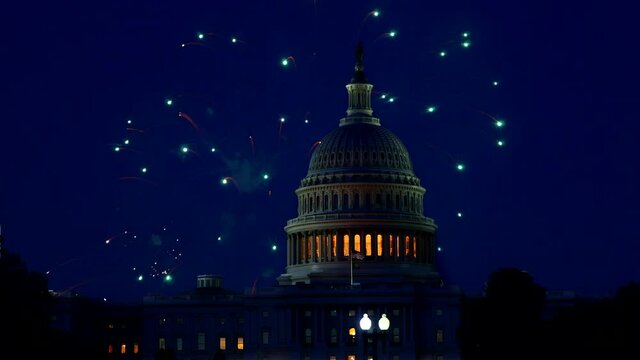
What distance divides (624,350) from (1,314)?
48068 mm

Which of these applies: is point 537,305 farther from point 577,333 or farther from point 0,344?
point 0,344

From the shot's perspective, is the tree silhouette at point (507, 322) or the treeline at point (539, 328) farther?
the tree silhouette at point (507, 322)

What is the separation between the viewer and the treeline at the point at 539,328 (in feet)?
565

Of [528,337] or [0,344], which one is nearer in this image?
[0,344]

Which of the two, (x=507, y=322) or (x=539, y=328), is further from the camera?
(x=507, y=322)

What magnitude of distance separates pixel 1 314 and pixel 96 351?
25842mm

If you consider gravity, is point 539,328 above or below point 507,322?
below

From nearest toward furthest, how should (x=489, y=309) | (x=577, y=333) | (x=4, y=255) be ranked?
(x=4, y=255)
(x=577, y=333)
(x=489, y=309)

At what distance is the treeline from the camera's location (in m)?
172

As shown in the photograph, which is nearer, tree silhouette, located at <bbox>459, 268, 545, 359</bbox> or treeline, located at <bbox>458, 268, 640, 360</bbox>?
treeline, located at <bbox>458, 268, 640, 360</bbox>

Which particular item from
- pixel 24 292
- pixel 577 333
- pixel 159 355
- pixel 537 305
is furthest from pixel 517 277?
pixel 24 292

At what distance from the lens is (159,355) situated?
169625 mm

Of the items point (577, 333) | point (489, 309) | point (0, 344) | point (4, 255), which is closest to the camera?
point (0, 344)

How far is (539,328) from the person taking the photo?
186875mm
